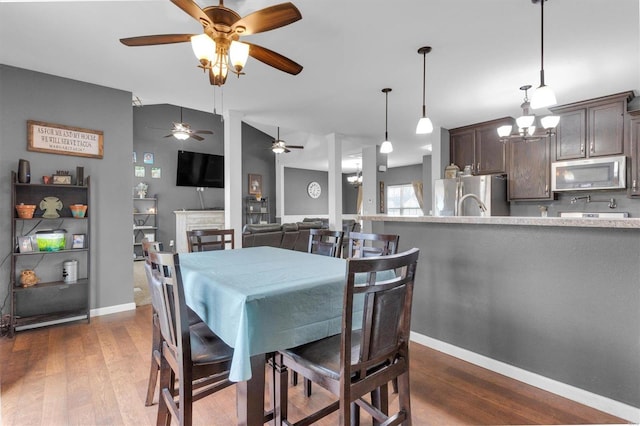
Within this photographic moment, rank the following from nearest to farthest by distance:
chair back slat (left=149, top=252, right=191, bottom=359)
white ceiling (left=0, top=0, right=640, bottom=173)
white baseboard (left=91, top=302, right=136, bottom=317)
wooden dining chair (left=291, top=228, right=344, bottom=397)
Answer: chair back slat (left=149, top=252, right=191, bottom=359) → white ceiling (left=0, top=0, right=640, bottom=173) → wooden dining chair (left=291, top=228, right=344, bottom=397) → white baseboard (left=91, top=302, right=136, bottom=317)

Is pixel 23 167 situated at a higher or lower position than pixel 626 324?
higher

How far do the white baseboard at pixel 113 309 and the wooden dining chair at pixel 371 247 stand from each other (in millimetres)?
2894

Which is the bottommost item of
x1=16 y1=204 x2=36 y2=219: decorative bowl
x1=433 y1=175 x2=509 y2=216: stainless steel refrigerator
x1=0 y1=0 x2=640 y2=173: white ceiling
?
x1=16 y1=204 x2=36 y2=219: decorative bowl

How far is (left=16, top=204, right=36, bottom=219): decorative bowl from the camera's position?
296 centimetres

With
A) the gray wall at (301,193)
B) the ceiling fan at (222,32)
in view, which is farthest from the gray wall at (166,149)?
the ceiling fan at (222,32)

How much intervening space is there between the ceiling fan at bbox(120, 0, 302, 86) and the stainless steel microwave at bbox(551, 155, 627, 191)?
4.13 m

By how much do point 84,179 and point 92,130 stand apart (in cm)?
56

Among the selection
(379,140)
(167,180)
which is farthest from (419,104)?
(167,180)

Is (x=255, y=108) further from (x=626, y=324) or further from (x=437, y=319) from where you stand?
(x=626, y=324)

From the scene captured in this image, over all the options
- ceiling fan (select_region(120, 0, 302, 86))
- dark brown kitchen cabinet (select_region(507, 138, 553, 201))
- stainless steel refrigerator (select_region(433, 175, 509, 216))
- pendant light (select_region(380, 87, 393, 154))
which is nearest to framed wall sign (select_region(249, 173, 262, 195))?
pendant light (select_region(380, 87, 393, 154))

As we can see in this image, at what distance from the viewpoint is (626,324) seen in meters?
1.70

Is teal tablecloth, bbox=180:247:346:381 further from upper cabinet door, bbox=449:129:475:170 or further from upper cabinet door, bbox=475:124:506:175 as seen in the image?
upper cabinet door, bbox=449:129:475:170

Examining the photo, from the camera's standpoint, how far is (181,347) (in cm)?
124

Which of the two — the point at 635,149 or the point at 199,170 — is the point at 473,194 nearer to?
the point at 635,149
